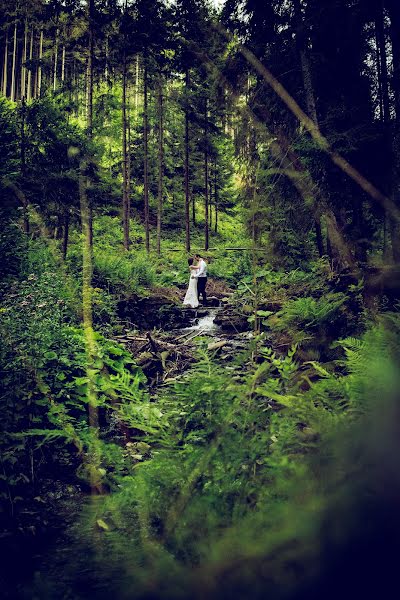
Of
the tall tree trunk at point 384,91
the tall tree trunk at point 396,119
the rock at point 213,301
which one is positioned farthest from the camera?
the rock at point 213,301

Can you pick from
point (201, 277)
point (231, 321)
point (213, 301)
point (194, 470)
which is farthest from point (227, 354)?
point (213, 301)

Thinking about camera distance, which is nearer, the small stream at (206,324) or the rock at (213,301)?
the small stream at (206,324)

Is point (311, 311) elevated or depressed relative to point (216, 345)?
elevated

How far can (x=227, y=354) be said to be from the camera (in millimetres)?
8086

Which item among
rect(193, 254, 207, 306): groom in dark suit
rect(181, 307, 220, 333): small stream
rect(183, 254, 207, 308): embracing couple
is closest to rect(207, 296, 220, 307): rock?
rect(193, 254, 207, 306): groom in dark suit

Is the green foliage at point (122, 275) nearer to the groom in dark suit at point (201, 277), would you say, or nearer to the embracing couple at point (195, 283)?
the embracing couple at point (195, 283)

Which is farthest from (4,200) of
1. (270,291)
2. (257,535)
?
(257,535)

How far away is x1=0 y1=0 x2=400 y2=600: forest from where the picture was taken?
167 centimetres

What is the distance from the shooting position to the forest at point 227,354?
5.49ft

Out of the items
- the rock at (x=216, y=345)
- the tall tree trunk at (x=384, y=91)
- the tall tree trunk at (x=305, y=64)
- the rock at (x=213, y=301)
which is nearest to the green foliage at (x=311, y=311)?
the rock at (x=216, y=345)

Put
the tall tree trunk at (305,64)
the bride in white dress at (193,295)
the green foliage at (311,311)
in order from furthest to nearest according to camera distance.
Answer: the bride in white dress at (193,295) < the tall tree trunk at (305,64) < the green foliage at (311,311)

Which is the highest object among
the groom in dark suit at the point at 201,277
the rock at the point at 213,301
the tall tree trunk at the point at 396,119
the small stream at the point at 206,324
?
the tall tree trunk at the point at 396,119

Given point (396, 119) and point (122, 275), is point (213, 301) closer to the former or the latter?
point (122, 275)

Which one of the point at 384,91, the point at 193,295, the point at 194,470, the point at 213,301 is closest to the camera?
the point at 194,470
